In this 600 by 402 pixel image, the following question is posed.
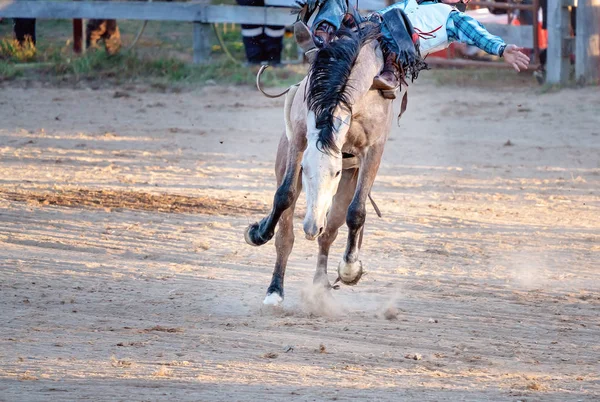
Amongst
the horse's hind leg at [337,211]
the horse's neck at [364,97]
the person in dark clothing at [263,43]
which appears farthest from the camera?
the person in dark clothing at [263,43]

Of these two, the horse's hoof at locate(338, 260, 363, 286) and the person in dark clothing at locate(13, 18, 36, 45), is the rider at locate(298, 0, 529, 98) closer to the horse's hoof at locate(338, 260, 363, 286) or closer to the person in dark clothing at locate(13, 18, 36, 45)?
the horse's hoof at locate(338, 260, 363, 286)

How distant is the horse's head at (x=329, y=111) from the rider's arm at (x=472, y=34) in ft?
2.45

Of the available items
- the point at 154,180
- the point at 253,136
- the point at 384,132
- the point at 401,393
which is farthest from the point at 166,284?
the point at 253,136

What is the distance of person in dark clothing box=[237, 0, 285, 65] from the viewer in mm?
16391

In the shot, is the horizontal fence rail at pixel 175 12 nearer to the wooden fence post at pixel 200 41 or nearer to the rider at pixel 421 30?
the wooden fence post at pixel 200 41

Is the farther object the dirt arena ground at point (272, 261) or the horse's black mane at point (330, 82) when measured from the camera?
the horse's black mane at point (330, 82)

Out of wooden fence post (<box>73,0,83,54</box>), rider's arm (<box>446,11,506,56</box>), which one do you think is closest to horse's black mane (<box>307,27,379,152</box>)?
rider's arm (<box>446,11,506,56</box>)

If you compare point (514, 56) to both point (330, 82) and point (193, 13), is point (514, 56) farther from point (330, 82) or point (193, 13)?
point (193, 13)

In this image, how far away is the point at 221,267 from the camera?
282 inches

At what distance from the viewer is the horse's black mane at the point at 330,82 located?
5367mm

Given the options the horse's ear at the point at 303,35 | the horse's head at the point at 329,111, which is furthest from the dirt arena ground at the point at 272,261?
the horse's ear at the point at 303,35

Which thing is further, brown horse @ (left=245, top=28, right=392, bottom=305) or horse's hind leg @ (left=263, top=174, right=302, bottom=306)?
horse's hind leg @ (left=263, top=174, right=302, bottom=306)

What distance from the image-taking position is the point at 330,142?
5332 millimetres

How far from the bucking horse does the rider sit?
0.10 m
